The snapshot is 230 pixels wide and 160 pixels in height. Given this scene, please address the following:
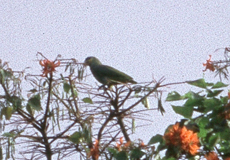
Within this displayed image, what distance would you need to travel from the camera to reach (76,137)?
3.39 m

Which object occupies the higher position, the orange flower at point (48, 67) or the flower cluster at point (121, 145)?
the orange flower at point (48, 67)

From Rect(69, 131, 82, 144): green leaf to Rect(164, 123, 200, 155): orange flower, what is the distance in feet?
1.97

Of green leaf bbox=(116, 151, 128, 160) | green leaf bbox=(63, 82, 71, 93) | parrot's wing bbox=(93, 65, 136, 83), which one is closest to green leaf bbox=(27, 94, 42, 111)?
green leaf bbox=(63, 82, 71, 93)

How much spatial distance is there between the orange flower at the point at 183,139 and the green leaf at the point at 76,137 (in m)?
0.60

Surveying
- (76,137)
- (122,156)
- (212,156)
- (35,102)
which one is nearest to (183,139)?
(212,156)

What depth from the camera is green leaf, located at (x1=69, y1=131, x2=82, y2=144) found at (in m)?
3.38

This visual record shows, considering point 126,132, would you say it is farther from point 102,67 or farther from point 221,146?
point 102,67

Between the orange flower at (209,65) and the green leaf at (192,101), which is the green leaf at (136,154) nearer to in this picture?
the green leaf at (192,101)

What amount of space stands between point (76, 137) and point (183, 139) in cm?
74

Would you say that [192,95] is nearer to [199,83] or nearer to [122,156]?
[199,83]

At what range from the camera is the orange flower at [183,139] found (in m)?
2.96

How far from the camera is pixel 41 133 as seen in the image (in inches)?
136

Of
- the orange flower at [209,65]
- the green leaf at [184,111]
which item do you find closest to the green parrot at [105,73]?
the orange flower at [209,65]

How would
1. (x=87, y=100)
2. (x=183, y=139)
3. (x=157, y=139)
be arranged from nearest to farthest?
1. (x=183, y=139)
2. (x=157, y=139)
3. (x=87, y=100)
